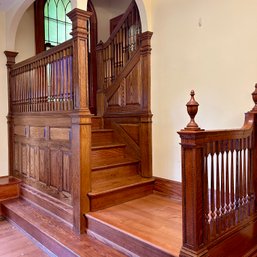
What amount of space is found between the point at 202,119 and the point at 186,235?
1353 mm

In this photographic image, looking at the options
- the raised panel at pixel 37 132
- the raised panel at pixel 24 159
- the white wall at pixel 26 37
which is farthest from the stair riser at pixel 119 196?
the white wall at pixel 26 37

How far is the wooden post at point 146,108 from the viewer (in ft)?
10.6

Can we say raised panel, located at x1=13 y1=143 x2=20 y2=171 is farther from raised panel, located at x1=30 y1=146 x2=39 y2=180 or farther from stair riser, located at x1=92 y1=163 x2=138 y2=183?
stair riser, located at x1=92 y1=163 x2=138 y2=183

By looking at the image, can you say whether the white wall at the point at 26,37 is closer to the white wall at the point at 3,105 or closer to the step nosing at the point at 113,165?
the white wall at the point at 3,105

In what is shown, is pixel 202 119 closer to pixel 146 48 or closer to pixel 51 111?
pixel 146 48

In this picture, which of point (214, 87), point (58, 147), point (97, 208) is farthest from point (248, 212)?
point (58, 147)

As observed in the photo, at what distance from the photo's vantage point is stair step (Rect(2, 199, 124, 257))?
2221 mm

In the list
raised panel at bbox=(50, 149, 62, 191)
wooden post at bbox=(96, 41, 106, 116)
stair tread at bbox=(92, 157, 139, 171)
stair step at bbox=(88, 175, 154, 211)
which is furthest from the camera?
wooden post at bbox=(96, 41, 106, 116)

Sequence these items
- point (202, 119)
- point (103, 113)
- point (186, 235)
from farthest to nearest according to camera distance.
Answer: point (103, 113)
point (202, 119)
point (186, 235)

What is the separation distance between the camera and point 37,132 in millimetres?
3299

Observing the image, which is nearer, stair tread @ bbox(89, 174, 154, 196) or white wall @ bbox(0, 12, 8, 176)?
stair tread @ bbox(89, 174, 154, 196)

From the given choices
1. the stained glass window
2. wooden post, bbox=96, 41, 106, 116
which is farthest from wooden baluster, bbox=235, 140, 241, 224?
the stained glass window

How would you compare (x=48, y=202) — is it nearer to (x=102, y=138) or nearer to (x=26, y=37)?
(x=102, y=138)

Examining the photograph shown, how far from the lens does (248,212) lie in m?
2.18
